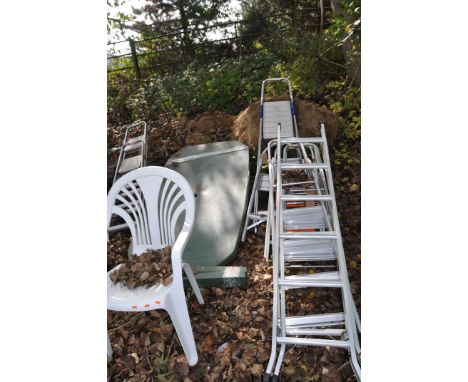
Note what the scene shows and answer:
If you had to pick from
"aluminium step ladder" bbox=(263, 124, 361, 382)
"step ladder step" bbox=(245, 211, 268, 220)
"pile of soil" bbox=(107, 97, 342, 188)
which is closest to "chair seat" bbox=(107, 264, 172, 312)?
"aluminium step ladder" bbox=(263, 124, 361, 382)

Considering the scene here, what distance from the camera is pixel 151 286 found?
197 centimetres

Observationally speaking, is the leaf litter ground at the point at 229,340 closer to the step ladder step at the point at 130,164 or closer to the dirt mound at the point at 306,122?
the dirt mound at the point at 306,122

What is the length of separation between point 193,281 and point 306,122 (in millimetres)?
2792

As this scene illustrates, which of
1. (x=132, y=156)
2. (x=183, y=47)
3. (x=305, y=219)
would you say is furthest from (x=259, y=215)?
(x=183, y=47)

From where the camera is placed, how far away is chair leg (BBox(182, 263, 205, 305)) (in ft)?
7.53

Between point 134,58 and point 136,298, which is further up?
point 134,58

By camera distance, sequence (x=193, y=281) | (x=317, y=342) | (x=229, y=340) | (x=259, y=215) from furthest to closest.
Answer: (x=259, y=215), (x=193, y=281), (x=229, y=340), (x=317, y=342)

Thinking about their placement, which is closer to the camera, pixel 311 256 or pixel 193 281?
pixel 193 281

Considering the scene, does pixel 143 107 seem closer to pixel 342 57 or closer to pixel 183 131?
pixel 183 131

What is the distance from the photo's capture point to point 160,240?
243cm

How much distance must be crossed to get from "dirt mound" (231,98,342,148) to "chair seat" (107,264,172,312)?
2.84 meters

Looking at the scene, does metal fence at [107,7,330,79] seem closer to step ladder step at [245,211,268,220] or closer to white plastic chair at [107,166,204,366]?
step ladder step at [245,211,268,220]

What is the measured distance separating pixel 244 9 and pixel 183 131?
408cm

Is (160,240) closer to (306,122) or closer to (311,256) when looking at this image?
(311,256)
